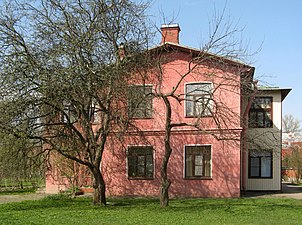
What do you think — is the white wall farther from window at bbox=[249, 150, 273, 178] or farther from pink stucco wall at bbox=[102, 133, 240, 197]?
pink stucco wall at bbox=[102, 133, 240, 197]

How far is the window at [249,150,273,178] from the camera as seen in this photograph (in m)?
25.4

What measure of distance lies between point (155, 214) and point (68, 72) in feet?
18.9

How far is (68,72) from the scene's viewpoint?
14727 mm

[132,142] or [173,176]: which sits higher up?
[132,142]

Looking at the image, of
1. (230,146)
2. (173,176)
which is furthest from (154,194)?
(230,146)

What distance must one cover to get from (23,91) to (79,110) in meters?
2.31

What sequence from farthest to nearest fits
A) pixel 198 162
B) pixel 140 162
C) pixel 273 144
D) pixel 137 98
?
pixel 273 144
pixel 140 162
pixel 198 162
pixel 137 98

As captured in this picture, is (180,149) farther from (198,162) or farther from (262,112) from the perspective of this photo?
(262,112)

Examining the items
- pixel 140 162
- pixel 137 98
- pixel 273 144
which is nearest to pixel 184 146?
pixel 140 162

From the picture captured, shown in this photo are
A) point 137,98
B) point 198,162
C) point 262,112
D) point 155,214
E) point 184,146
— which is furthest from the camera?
point 262,112

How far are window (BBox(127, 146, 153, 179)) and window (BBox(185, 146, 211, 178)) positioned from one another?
2.00 meters

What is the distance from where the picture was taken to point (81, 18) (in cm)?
1570

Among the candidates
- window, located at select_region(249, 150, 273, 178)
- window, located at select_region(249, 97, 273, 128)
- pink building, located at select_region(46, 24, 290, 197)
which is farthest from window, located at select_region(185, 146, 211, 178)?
window, located at select_region(249, 97, 273, 128)

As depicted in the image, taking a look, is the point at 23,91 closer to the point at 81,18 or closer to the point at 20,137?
the point at 20,137
